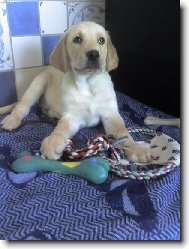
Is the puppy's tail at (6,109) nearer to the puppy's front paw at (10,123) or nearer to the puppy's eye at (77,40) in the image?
the puppy's front paw at (10,123)

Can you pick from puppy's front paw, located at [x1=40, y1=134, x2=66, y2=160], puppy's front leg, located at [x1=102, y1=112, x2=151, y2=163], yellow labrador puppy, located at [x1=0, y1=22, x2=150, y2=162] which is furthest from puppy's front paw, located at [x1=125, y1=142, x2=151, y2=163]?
puppy's front paw, located at [x1=40, y1=134, x2=66, y2=160]

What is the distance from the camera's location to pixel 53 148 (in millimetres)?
1114

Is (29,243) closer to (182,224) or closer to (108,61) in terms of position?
(182,224)

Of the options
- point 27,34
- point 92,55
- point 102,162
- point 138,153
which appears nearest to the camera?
point 102,162

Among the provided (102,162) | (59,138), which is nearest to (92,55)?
(59,138)

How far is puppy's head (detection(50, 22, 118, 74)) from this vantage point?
4.17 feet

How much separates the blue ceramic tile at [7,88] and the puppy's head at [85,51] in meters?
0.40

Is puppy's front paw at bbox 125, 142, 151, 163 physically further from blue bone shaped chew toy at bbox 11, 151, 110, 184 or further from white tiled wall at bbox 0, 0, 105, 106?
→ white tiled wall at bbox 0, 0, 105, 106

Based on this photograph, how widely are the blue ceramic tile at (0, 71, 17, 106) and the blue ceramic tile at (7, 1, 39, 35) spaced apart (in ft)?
0.72

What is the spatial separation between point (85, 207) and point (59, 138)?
0.37 m

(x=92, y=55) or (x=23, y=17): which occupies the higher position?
(x=23, y=17)

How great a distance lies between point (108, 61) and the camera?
1381 mm

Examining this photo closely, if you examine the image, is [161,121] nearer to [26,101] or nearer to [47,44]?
[26,101]

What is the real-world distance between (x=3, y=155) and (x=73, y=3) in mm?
989
